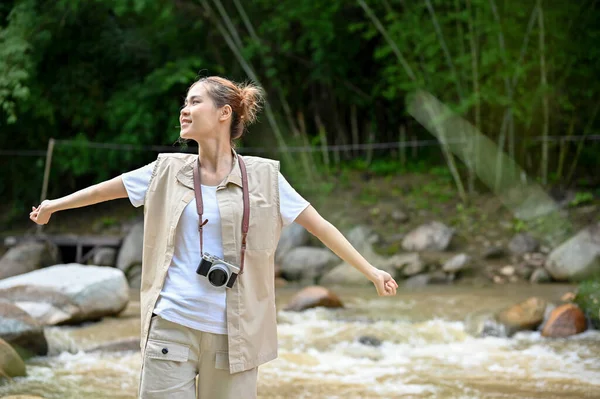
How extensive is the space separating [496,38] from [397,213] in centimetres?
271

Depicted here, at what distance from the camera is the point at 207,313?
1972 millimetres

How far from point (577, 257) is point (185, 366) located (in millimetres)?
7256

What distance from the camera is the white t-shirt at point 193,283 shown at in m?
1.96

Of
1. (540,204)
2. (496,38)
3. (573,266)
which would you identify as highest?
(496,38)

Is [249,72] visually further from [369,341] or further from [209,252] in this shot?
[209,252]

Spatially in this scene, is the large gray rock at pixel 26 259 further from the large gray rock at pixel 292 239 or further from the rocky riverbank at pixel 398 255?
the large gray rock at pixel 292 239

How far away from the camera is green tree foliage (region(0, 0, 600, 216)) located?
10.2 m

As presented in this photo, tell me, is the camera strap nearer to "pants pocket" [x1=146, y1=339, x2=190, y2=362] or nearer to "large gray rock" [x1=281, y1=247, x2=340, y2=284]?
"pants pocket" [x1=146, y1=339, x2=190, y2=362]

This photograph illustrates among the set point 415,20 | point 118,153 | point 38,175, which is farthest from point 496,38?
point 38,175

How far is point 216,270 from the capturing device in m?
1.93

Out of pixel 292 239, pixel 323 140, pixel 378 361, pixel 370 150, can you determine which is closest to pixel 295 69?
pixel 323 140

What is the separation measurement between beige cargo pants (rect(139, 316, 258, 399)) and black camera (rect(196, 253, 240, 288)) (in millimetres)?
146

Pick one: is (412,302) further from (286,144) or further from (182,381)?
(182,381)

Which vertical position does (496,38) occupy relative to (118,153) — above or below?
above
